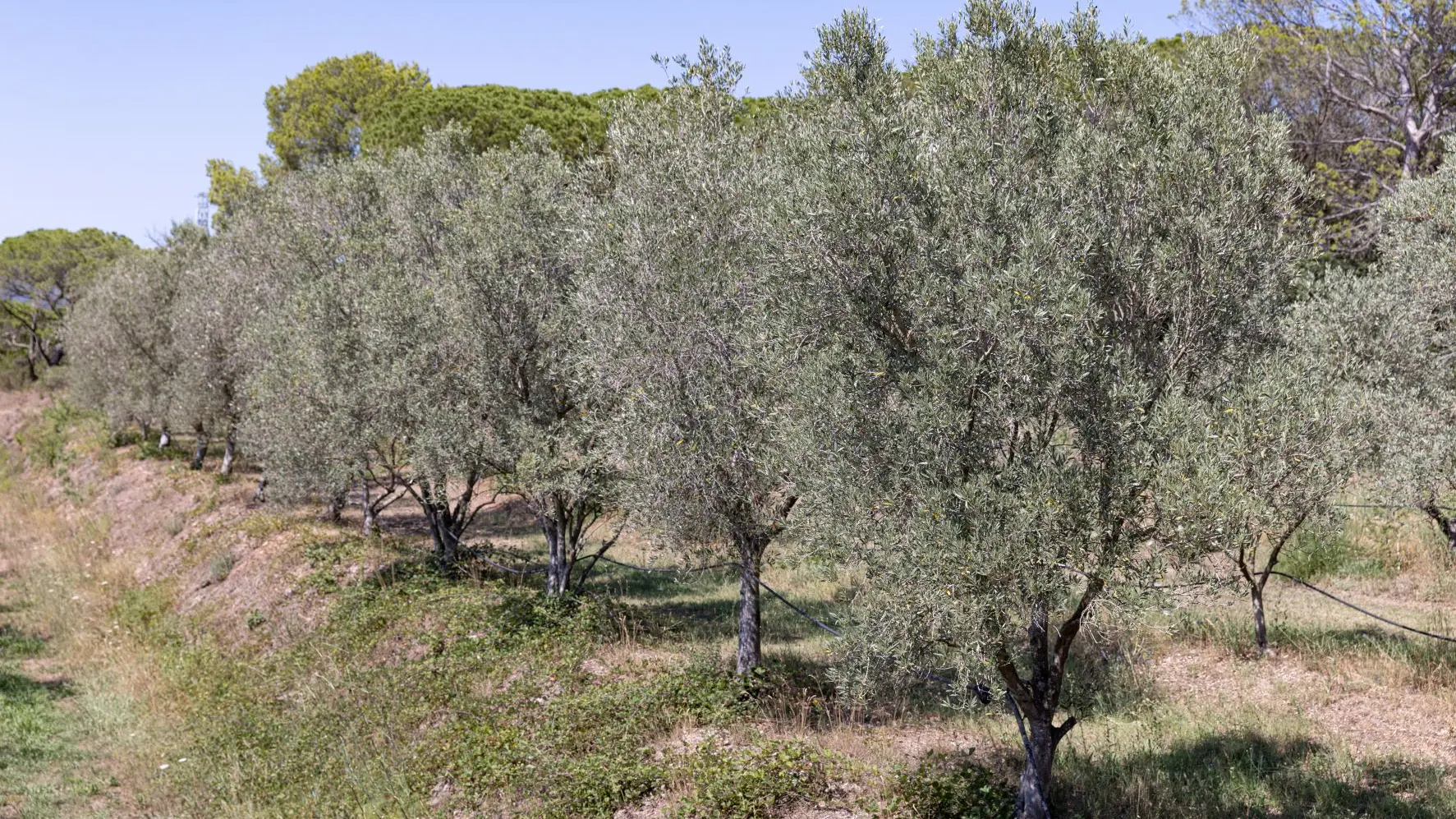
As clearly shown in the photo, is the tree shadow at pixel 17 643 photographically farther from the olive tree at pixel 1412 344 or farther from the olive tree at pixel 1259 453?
the olive tree at pixel 1412 344

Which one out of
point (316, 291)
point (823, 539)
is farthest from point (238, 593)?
point (823, 539)

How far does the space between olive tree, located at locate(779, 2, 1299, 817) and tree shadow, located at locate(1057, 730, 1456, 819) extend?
1769 mm

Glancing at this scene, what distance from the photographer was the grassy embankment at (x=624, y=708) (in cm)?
1211

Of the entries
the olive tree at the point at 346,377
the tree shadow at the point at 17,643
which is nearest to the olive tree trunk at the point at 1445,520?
the olive tree at the point at 346,377

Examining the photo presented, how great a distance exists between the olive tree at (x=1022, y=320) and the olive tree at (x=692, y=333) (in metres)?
2.61

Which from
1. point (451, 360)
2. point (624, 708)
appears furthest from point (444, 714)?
point (451, 360)

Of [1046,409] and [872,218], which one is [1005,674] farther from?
[872,218]

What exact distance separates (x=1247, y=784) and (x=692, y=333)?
947 cm

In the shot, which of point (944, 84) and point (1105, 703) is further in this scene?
point (1105, 703)

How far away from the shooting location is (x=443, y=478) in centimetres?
1991

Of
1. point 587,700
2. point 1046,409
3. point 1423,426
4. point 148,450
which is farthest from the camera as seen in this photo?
point 148,450

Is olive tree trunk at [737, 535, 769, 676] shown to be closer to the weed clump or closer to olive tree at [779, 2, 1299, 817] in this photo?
the weed clump

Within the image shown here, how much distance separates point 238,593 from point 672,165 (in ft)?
54.4

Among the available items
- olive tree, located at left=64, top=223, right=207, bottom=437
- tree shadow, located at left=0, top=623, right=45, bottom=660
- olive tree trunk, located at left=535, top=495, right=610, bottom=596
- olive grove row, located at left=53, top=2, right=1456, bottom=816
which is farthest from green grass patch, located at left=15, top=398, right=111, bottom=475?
olive grove row, located at left=53, top=2, right=1456, bottom=816
